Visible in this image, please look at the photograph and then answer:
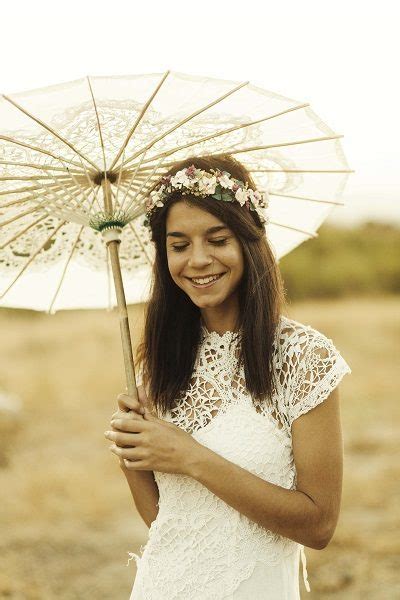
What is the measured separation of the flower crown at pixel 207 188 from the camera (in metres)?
2.60

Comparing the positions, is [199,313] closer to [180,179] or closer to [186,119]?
[180,179]

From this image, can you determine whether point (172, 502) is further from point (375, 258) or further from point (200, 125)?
point (375, 258)

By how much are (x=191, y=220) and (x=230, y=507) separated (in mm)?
908

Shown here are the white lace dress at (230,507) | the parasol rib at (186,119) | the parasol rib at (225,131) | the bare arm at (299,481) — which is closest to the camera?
the bare arm at (299,481)

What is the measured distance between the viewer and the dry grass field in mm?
6070

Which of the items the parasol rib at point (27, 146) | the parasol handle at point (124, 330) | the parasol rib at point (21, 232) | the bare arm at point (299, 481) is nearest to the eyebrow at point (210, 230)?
the parasol handle at point (124, 330)

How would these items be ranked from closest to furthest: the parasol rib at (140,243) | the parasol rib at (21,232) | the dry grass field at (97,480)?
1. the parasol rib at (21,232)
2. the parasol rib at (140,243)
3. the dry grass field at (97,480)

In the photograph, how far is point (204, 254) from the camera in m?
2.53

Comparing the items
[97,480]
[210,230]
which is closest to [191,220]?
[210,230]

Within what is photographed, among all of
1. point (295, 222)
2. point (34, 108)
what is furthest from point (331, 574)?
point (34, 108)

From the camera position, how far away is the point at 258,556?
8.28ft

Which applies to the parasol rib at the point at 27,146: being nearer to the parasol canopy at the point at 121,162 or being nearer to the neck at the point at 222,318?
the parasol canopy at the point at 121,162

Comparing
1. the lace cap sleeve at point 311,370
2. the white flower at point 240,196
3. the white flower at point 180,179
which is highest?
the white flower at point 180,179

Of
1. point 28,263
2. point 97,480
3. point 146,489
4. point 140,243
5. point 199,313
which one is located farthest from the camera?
point 97,480
